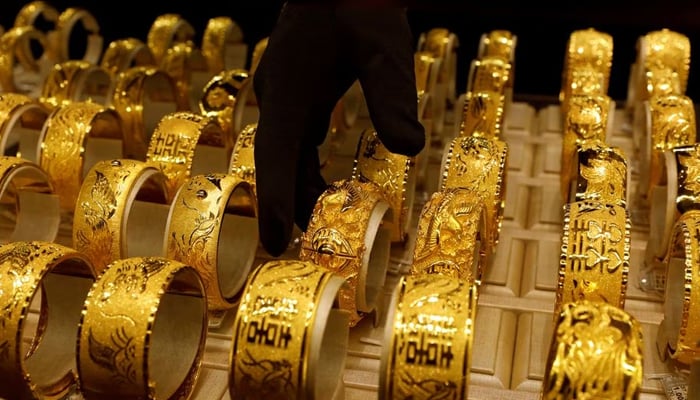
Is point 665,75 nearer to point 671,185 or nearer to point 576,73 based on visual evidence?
point 576,73

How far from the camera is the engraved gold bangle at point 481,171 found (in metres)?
1.02

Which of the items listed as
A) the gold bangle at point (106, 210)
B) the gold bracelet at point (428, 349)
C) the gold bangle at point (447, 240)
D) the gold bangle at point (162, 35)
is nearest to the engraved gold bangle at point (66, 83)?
the gold bangle at point (162, 35)

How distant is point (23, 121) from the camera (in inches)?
50.5

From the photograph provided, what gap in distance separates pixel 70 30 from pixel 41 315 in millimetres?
836

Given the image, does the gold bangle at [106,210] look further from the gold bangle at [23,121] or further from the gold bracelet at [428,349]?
the gold bracelet at [428,349]

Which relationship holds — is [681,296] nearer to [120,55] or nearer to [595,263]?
[595,263]

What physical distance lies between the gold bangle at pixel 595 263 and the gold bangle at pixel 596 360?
11 cm

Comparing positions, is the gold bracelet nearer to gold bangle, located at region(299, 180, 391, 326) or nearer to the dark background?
gold bangle, located at region(299, 180, 391, 326)

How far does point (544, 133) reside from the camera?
1.48 meters

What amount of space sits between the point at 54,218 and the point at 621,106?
100 cm

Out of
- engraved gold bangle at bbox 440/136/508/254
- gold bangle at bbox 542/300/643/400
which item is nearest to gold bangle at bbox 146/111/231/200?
engraved gold bangle at bbox 440/136/508/254

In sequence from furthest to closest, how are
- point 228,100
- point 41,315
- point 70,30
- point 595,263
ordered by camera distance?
point 70,30 → point 228,100 → point 41,315 → point 595,263

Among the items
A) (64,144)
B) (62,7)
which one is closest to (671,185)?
(64,144)

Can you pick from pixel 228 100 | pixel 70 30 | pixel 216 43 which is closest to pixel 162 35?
pixel 216 43
